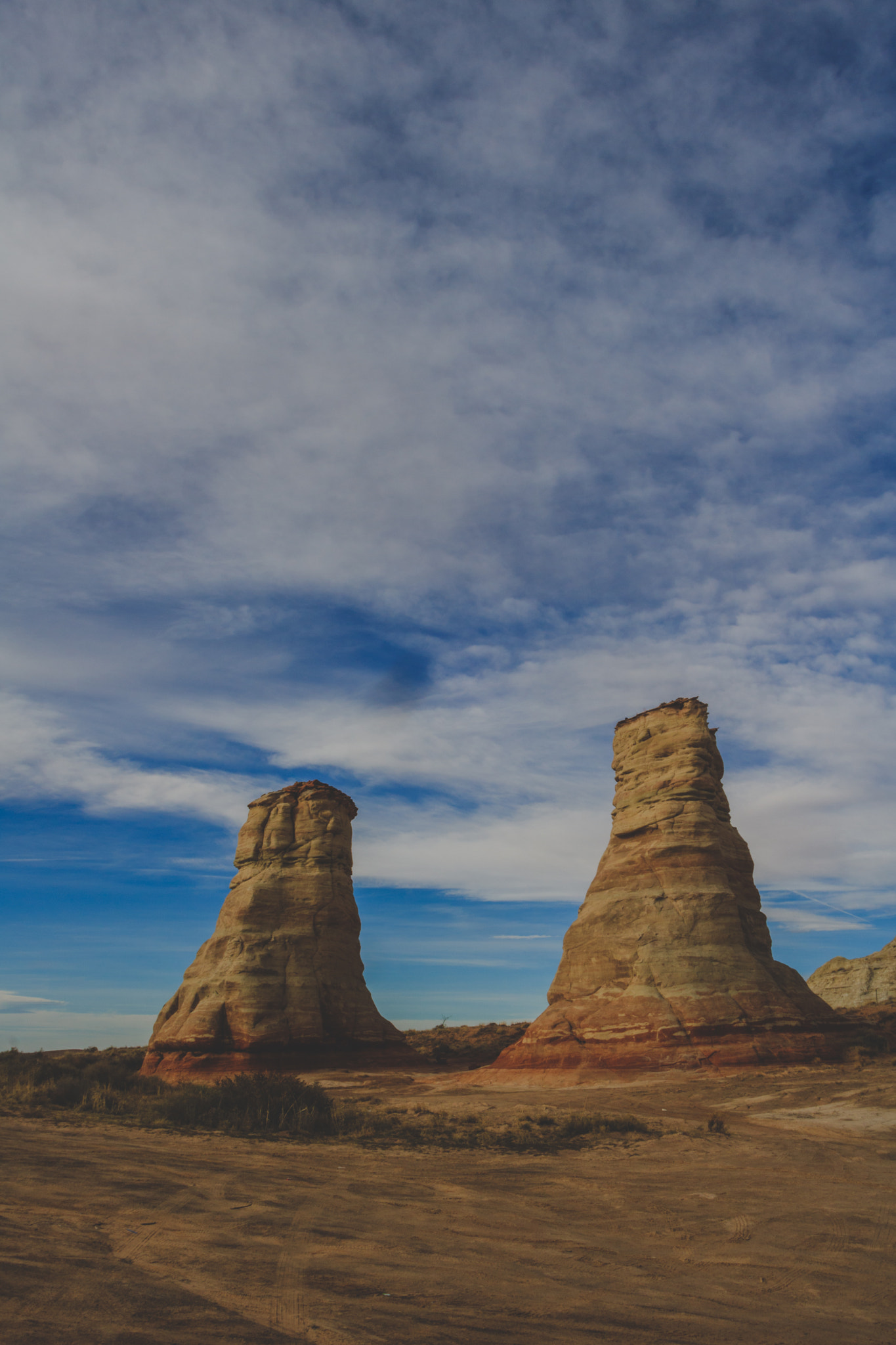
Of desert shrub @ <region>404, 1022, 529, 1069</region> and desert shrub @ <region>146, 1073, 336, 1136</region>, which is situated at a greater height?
desert shrub @ <region>146, 1073, 336, 1136</region>

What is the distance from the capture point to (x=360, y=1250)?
21.5ft

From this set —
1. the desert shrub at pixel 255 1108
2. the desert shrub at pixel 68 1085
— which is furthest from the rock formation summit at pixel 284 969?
the desert shrub at pixel 255 1108

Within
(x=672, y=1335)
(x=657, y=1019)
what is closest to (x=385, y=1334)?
(x=672, y=1335)

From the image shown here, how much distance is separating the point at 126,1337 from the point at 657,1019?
23207mm

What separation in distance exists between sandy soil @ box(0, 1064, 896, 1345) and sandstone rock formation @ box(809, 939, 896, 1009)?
48458 mm

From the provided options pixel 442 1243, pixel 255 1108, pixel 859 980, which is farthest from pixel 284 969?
pixel 859 980

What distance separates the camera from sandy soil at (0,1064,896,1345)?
4.85m

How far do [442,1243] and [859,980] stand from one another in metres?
60.2

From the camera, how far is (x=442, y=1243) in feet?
23.0

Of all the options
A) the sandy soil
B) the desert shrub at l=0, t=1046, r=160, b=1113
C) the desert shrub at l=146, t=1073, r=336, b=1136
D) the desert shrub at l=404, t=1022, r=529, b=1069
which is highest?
the sandy soil

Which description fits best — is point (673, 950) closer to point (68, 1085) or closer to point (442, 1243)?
point (68, 1085)

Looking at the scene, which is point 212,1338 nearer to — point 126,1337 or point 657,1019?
point 126,1337

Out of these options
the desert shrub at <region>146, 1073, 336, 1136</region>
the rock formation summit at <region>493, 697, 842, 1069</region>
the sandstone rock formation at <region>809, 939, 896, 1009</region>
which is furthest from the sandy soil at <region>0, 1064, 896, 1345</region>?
the sandstone rock formation at <region>809, 939, 896, 1009</region>

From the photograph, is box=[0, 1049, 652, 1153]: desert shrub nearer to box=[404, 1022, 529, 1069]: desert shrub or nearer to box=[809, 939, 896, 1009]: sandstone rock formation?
box=[404, 1022, 529, 1069]: desert shrub
